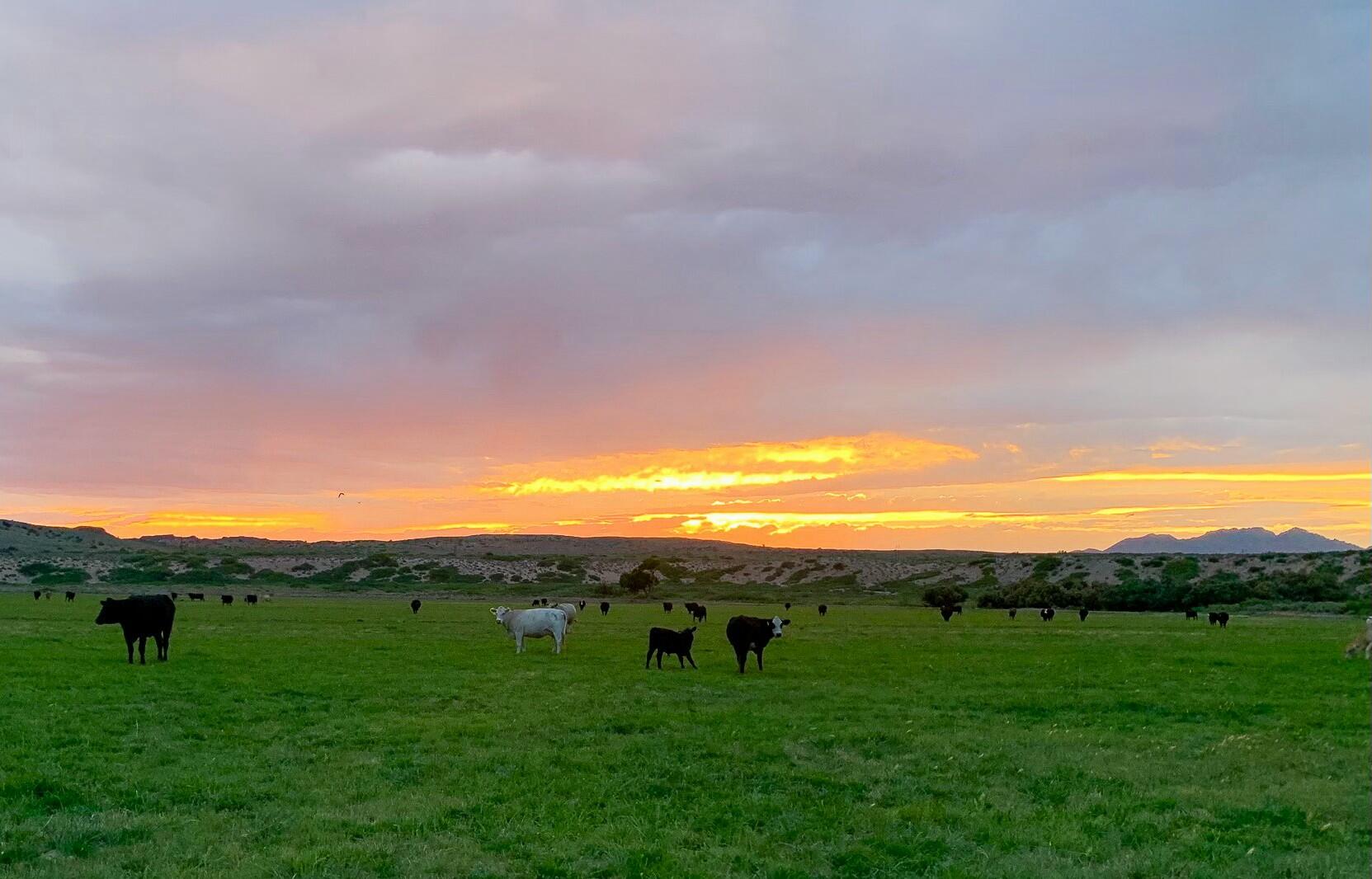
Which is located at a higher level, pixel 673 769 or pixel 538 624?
pixel 673 769

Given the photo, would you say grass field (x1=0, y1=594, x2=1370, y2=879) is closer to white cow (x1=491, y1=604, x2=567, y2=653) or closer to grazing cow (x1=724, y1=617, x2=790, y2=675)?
grazing cow (x1=724, y1=617, x2=790, y2=675)

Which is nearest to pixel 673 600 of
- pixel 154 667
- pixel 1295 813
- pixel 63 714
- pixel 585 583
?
pixel 585 583

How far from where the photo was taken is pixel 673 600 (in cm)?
9400

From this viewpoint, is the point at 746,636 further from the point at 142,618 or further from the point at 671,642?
the point at 142,618

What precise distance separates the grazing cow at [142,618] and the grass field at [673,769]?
87 centimetres

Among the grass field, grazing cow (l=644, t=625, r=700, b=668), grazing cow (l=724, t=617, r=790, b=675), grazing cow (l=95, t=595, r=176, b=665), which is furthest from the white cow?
grazing cow (l=95, t=595, r=176, b=665)

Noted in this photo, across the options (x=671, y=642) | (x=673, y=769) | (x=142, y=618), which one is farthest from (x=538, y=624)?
(x=673, y=769)

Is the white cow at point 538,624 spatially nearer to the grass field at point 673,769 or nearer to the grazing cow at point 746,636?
the grass field at point 673,769

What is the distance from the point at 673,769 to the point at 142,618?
68.0ft

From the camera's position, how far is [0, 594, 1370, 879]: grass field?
9.73 meters

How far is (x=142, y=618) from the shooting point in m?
27.1

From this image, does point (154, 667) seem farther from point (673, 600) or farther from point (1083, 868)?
point (673, 600)

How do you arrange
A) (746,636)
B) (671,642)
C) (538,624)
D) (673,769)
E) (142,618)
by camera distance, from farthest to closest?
Answer: 1. (538,624)
2. (671,642)
3. (142,618)
4. (746,636)
5. (673,769)

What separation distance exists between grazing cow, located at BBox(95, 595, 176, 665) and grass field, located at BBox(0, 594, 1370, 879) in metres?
0.87
